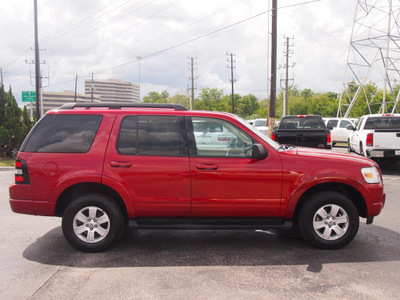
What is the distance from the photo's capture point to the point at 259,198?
4.62 m

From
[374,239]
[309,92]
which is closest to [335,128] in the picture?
[374,239]

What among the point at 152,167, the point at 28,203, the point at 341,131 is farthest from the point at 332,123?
the point at 28,203

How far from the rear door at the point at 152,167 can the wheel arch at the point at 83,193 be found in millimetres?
243

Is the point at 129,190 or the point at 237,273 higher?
the point at 129,190

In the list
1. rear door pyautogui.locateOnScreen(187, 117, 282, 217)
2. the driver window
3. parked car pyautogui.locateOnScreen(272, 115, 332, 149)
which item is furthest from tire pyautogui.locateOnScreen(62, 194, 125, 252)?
parked car pyautogui.locateOnScreen(272, 115, 332, 149)

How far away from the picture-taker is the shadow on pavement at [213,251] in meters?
4.37

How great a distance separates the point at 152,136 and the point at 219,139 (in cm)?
86

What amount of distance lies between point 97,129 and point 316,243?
312 centimetres

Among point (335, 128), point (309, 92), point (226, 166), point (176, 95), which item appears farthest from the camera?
point (176, 95)

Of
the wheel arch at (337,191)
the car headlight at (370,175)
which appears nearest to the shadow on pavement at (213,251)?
the wheel arch at (337,191)

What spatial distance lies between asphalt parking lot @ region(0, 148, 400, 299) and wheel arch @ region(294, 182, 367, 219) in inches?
19.7

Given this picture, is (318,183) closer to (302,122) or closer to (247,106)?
(302,122)

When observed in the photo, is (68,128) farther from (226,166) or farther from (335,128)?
(335,128)

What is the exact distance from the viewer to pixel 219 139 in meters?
4.82
